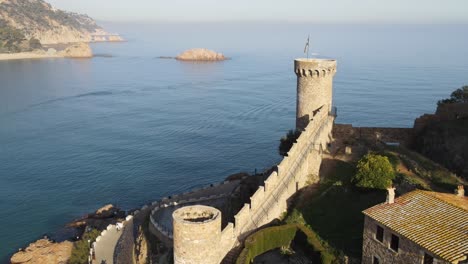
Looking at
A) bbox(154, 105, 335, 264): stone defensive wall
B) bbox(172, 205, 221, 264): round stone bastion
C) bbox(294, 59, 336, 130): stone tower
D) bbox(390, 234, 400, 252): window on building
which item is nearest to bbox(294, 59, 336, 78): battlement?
bbox(294, 59, 336, 130): stone tower

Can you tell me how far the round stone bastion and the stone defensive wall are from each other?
0.05 metres

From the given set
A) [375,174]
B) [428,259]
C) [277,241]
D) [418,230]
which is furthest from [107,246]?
[428,259]

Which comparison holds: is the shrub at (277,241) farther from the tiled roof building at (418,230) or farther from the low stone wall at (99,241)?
the low stone wall at (99,241)

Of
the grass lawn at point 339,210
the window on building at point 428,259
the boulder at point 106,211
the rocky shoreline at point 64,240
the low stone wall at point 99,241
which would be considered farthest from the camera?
the boulder at point 106,211

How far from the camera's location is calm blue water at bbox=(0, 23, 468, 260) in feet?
178

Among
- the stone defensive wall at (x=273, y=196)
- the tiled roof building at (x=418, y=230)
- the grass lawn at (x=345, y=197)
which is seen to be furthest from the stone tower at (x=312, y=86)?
the tiled roof building at (x=418, y=230)

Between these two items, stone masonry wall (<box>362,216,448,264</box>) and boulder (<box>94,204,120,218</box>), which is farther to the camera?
boulder (<box>94,204,120,218</box>)

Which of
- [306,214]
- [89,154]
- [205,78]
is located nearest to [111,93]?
[205,78]

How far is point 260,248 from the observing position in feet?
82.3

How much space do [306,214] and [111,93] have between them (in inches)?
3834

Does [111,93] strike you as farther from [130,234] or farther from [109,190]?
[130,234]

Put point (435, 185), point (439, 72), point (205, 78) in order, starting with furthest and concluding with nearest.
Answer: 1. point (205, 78)
2. point (439, 72)
3. point (435, 185)

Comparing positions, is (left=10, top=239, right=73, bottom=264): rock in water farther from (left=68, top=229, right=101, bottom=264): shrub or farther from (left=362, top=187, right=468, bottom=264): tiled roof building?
(left=362, top=187, right=468, bottom=264): tiled roof building

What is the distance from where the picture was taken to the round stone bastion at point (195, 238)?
69.7 feet
